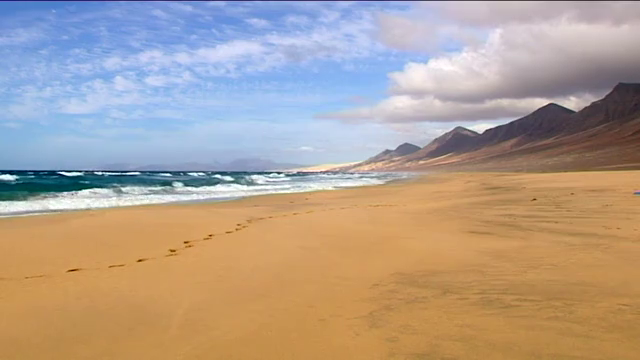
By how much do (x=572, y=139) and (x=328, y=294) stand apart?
13129 centimetres

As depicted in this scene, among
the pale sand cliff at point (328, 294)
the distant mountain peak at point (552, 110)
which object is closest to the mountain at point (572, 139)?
the distant mountain peak at point (552, 110)

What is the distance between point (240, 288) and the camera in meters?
5.02

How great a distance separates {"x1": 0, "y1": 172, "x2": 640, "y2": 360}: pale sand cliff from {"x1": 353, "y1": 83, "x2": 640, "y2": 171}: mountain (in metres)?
61.5

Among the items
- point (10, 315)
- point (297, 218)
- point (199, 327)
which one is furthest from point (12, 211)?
point (199, 327)

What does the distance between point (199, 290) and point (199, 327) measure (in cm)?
115

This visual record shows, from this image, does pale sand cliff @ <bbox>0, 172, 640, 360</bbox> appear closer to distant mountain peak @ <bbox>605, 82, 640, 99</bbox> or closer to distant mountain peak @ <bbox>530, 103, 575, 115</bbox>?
distant mountain peak @ <bbox>605, 82, 640, 99</bbox>

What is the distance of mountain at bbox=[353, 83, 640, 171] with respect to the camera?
79.7 m

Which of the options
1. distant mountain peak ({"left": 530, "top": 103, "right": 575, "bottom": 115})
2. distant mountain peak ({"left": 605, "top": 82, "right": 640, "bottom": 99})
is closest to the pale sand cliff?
distant mountain peak ({"left": 605, "top": 82, "right": 640, "bottom": 99})

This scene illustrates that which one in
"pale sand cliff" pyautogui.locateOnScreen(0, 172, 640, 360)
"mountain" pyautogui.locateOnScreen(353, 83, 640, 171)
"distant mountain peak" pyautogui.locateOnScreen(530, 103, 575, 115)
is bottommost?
"pale sand cliff" pyautogui.locateOnScreen(0, 172, 640, 360)

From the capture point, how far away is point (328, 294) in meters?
4.73

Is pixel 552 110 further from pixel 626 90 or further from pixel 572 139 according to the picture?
pixel 572 139

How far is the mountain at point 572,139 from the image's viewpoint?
261 ft

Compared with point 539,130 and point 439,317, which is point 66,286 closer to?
point 439,317

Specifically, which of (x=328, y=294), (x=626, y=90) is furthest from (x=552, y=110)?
(x=328, y=294)
